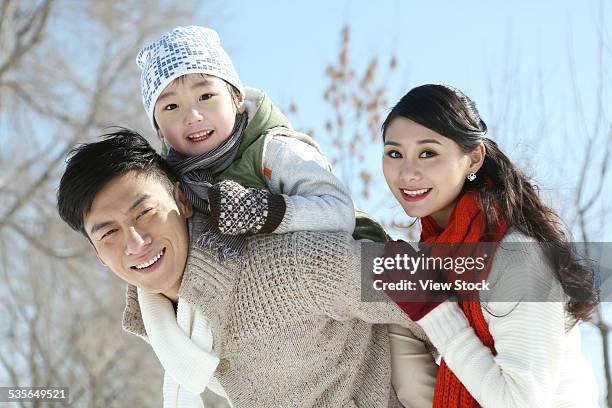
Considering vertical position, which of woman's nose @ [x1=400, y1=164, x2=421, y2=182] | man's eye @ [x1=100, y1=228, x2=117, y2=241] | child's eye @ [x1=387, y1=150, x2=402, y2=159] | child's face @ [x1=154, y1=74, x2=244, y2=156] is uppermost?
child's face @ [x1=154, y1=74, x2=244, y2=156]

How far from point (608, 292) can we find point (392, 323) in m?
0.78

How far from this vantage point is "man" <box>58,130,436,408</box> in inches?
104

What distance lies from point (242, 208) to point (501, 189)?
83 centimetres

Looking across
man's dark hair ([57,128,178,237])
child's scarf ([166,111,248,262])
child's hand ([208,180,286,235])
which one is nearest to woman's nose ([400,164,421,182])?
child's hand ([208,180,286,235])

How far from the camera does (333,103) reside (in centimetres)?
665

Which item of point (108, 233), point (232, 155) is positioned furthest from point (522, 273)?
point (108, 233)

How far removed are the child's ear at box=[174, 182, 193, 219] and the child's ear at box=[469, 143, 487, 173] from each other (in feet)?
3.11

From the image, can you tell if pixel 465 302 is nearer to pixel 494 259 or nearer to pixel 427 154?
pixel 494 259

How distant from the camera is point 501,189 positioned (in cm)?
268

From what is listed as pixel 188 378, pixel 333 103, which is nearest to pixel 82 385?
pixel 333 103

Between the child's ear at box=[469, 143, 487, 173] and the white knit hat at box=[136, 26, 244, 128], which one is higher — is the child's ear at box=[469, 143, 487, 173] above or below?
below

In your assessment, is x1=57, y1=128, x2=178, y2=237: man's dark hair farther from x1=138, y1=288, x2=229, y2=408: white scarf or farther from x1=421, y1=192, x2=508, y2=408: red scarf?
x1=421, y1=192, x2=508, y2=408: red scarf

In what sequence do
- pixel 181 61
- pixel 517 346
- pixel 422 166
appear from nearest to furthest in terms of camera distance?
pixel 517 346 → pixel 422 166 → pixel 181 61
